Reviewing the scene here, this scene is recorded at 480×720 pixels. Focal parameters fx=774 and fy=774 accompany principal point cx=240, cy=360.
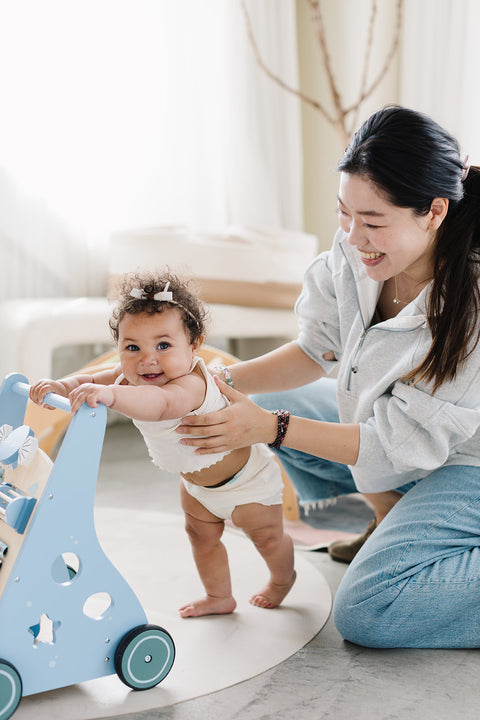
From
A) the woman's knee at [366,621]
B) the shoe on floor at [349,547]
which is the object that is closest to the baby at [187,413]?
the woman's knee at [366,621]

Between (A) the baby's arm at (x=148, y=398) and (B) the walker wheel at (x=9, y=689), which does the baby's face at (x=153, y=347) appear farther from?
(B) the walker wheel at (x=9, y=689)

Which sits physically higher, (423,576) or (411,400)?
(411,400)

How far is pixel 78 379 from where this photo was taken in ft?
4.42

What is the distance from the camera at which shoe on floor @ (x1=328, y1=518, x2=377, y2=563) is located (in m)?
1.73

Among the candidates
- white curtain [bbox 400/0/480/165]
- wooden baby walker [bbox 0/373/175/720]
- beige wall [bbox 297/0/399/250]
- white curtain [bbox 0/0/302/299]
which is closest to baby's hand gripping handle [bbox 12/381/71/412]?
wooden baby walker [bbox 0/373/175/720]

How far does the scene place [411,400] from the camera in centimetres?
134

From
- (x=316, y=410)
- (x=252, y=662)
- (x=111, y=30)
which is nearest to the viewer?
(x=252, y=662)

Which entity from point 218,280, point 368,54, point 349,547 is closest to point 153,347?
point 349,547

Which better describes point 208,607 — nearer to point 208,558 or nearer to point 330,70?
point 208,558

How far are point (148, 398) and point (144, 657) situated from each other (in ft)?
1.29

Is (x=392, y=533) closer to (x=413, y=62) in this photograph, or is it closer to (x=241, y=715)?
(x=241, y=715)

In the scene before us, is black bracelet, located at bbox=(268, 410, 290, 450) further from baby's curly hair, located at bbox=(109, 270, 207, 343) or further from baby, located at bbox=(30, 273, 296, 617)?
baby's curly hair, located at bbox=(109, 270, 207, 343)

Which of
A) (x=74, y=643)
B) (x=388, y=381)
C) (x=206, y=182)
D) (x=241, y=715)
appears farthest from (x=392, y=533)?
(x=206, y=182)

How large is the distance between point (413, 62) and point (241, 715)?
259 cm
